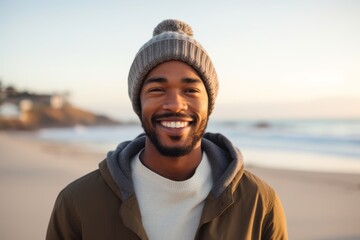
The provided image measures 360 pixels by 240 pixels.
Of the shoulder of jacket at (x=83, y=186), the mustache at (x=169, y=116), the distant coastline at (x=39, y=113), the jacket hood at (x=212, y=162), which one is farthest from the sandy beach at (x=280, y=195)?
the distant coastline at (x=39, y=113)

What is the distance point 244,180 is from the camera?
2381 mm

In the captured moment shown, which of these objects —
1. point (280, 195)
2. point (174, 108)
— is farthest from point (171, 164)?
point (280, 195)

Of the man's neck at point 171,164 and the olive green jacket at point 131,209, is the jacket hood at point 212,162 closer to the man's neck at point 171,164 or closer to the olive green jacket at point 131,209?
the olive green jacket at point 131,209

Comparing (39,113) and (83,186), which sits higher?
(39,113)

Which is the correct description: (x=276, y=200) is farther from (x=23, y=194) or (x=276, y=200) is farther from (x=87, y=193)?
(x=23, y=194)

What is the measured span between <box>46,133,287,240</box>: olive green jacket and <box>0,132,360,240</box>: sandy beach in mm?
3689

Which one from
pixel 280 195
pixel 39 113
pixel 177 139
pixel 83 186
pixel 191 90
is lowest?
pixel 280 195

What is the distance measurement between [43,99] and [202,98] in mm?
40887

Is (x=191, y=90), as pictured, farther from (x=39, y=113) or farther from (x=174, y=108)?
(x=39, y=113)

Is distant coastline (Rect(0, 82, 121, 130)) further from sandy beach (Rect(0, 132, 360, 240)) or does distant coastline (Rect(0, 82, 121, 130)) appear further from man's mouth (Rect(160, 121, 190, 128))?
man's mouth (Rect(160, 121, 190, 128))

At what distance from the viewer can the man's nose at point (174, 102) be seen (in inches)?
89.7

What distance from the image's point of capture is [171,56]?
7.72 feet

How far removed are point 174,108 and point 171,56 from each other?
35 centimetres

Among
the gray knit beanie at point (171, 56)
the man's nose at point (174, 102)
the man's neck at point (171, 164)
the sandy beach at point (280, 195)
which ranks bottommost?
the sandy beach at point (280, 195)
